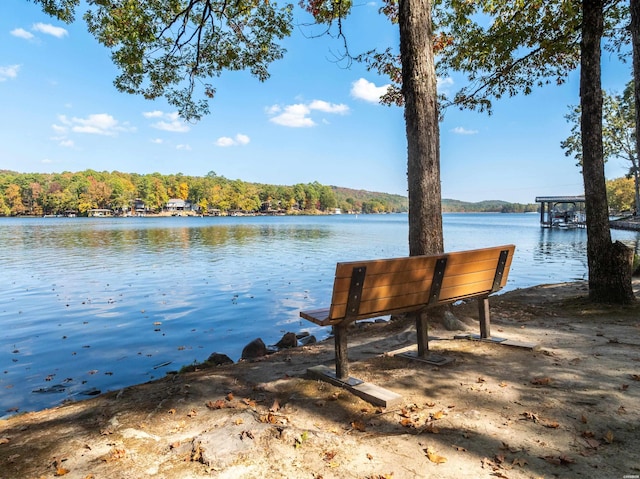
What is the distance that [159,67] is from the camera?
10.5 m

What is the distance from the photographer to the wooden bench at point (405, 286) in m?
3.79

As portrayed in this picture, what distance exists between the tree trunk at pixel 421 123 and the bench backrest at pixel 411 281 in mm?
1122

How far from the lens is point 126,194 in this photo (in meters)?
150

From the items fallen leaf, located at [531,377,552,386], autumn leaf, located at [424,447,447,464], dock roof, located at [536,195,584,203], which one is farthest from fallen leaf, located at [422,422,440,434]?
dock roof, located at [536,195,584,203]

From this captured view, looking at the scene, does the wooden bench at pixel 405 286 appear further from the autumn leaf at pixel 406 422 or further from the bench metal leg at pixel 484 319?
the autumn leaf at pixel 406 422

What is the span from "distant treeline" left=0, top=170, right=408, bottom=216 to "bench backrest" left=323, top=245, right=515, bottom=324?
157014 millimetres

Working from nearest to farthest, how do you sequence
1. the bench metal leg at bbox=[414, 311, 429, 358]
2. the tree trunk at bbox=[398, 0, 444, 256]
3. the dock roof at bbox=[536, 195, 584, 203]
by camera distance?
the bench metal leg at bbox=[414, 311, 429, 358]
the tree trunk at bbox=[398, 0, 444, 256]
the dock roof at bbox=[536, 195, 584, 203]

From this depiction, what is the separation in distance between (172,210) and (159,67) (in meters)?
167

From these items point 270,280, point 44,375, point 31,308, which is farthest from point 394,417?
point 270,280

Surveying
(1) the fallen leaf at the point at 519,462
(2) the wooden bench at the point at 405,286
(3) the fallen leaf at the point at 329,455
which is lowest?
(3) the fallen leaf at the point at 329,455

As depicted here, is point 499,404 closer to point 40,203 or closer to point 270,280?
point 270,280

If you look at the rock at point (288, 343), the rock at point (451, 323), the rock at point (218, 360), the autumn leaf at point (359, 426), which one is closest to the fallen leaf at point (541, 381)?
the autumn leaf at point (359, 426)

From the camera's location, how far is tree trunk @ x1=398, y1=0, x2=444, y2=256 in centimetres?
597

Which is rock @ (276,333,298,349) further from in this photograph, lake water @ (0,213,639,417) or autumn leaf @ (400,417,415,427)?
autumn leaf @ (400,417,415,427)
